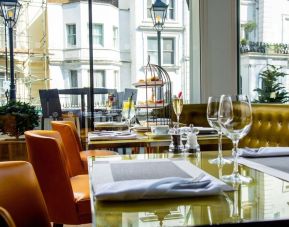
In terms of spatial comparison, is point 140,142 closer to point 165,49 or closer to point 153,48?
point 165,49

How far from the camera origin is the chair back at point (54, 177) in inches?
67.6

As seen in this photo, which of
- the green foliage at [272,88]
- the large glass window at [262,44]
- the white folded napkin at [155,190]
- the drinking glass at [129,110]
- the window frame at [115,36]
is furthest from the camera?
the window frame at [115,36]

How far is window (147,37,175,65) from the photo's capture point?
5309mm

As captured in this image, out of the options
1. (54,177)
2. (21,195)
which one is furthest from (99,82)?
(21,195)

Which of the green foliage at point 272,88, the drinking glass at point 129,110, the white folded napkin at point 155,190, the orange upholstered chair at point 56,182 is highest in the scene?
the green foliage at point 272,88

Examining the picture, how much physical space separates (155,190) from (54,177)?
3.23 ft

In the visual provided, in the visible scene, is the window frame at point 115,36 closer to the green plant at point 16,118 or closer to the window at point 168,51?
the window at point 168,51

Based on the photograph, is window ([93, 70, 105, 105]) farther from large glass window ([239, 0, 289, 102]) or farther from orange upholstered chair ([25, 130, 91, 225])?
orange upholstered chair ([25, 130, 91, 225])

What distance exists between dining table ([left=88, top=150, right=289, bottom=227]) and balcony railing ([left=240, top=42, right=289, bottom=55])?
3.52 metres

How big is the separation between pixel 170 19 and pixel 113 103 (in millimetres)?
1501

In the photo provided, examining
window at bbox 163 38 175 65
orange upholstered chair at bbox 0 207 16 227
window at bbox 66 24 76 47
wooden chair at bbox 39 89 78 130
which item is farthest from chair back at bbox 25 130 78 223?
window at bbox 163 38 175 65

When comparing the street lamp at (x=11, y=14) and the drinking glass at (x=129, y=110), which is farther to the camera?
the street lamp at (x=11, y=14)

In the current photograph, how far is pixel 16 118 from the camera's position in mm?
4516

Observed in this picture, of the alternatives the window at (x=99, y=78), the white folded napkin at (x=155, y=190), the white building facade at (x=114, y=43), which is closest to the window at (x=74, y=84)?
the white building facade at (x=114, y=43)
